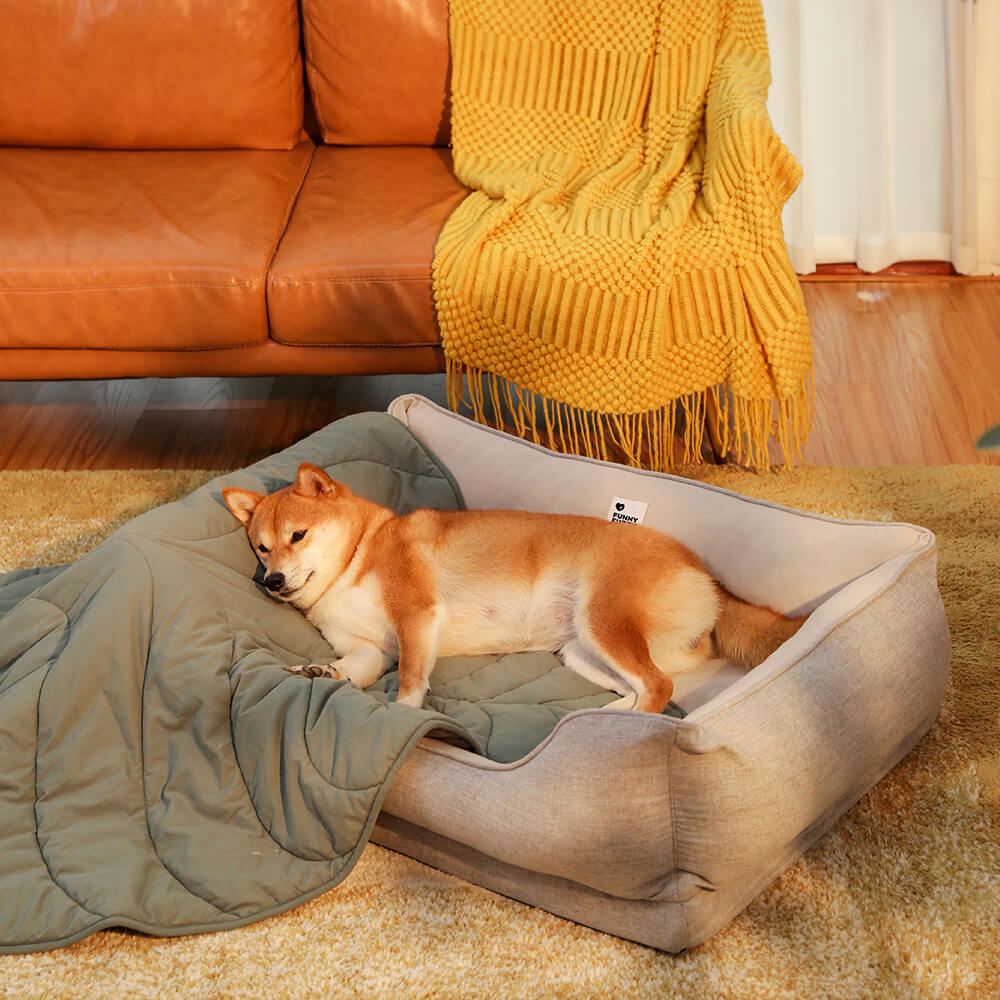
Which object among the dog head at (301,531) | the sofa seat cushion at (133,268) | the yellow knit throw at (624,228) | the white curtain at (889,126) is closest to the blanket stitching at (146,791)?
the dog head at (301,531)

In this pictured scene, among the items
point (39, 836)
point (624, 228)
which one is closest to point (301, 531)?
point (39, 836)

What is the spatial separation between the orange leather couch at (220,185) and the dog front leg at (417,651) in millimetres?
803

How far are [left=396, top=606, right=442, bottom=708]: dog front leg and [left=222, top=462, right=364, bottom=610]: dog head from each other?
178mm

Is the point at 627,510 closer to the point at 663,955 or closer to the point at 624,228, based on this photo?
the point at 624,228

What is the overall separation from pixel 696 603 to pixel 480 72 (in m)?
1.55

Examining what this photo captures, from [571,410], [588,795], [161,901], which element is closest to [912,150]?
[571,410]

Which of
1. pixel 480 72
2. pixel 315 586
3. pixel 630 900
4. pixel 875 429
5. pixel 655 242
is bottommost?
pixel 875 429

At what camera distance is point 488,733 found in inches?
71.1

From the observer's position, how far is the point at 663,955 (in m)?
1.52

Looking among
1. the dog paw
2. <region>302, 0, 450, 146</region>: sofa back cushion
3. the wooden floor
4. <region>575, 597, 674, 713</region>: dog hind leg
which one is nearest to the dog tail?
<region>575, 597, 674, 713</region>: dog hind leg

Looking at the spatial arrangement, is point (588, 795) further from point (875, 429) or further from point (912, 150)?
point (912, 150)

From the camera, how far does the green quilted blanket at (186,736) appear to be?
157cm

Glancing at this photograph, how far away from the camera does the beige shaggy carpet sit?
148cm

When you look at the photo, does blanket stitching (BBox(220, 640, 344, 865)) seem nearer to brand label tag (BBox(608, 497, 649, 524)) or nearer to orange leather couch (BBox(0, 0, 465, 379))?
brand label tag (BBox(608, 497, 649, 524))
